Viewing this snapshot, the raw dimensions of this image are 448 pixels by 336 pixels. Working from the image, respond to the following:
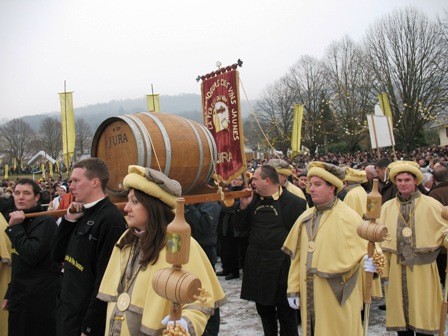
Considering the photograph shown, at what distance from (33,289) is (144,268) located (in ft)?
7.40

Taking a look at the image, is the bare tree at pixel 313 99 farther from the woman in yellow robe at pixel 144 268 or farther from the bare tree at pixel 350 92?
the woman in yellow robe at pixel 144 268

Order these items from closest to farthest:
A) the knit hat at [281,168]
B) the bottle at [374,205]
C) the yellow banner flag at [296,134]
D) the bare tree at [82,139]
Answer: the bottle at [374,205] → the knit hat at [281,168] → the yellow banner flag at [296,134] → the bare tree at [82,139]

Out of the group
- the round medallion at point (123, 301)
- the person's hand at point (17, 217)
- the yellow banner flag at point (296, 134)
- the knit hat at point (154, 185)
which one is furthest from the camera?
the yellow banner flag at point (296, 134)

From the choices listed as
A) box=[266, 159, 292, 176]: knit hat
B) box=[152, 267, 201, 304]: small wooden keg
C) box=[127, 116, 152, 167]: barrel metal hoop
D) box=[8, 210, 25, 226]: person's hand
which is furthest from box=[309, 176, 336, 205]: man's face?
box=[8, 210, 25, 226]: person's hand

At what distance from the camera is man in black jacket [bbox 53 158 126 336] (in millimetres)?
3289

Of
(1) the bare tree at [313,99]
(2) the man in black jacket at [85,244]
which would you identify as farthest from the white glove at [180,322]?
(1) the bare tree at [313,99]

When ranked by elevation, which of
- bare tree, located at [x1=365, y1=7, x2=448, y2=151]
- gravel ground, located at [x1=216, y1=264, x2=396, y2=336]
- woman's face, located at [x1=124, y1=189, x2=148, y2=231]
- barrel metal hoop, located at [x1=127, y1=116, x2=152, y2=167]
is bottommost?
gravel ground, located at [x1=216, y1=264, x2=396, y2=336]

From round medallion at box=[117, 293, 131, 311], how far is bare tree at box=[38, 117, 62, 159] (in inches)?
2678

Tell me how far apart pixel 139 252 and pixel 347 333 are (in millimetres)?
2241

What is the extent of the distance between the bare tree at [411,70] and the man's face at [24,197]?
32762 mm

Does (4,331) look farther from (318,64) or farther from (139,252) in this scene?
(318,64)

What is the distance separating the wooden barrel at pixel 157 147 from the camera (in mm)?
4453

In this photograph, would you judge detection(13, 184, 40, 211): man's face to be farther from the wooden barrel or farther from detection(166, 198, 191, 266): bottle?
detection(166, 198, 191, 266): bottle

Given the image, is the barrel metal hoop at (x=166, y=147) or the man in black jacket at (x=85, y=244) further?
the barrel metal hoop at (x=166, y=147)
